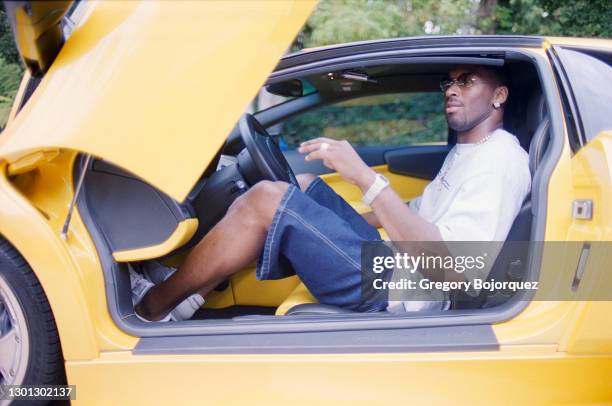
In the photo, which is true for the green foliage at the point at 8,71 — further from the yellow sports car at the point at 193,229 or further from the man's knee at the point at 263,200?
the man's knee at the point at 263,200

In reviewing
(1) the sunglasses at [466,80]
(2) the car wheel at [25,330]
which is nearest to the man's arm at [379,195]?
(1) the sunglasses at [466,80]

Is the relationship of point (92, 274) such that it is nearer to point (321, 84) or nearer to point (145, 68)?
point (145, 68)

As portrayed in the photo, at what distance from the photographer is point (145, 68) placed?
1.47m

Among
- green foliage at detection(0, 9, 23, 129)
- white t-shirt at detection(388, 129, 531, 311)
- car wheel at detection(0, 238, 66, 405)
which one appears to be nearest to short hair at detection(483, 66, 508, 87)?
white t-shirt at detection(388, 129, 531, 311)

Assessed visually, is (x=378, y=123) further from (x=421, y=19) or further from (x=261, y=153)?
(x=421, y=19)

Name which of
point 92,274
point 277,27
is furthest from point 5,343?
point 277,27

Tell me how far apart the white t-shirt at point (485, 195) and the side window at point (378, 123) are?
170cm

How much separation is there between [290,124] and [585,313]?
141 inches

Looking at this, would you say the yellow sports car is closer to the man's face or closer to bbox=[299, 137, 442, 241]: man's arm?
the man's face

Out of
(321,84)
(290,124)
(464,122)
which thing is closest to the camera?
(464,122)

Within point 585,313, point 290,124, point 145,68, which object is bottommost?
point 290,124

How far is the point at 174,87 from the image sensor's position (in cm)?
145

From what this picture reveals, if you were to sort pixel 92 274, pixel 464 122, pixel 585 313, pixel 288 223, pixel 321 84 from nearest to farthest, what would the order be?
1. pixel 585 313
2. pixel 92 274
3. pixel 288 223
4. pixel 464 122
5. pixel 321 84

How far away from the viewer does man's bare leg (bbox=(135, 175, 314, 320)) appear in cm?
207
